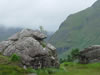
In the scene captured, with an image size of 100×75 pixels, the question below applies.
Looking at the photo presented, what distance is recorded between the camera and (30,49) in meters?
49.7

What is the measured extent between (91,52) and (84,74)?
135 feet

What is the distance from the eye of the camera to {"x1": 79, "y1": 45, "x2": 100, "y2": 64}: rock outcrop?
268 ft

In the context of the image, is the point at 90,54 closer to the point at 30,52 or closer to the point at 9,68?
the point at 30,52

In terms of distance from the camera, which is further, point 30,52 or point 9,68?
point 30,52

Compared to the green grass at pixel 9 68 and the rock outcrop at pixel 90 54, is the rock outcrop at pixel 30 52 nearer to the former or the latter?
the green grass at pixel 9 68

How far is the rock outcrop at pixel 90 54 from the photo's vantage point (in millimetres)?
81812

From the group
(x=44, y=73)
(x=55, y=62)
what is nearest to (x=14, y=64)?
(x=44, y=73)

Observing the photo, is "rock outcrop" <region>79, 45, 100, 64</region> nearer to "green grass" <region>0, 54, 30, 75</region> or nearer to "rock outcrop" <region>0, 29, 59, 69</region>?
"rock outcrop" <region>0, 29, 59, 69</region>

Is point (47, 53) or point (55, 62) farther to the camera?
point (55, 62)

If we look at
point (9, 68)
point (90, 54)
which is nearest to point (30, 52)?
point (9, 68)

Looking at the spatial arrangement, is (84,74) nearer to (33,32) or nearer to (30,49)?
(30,49)

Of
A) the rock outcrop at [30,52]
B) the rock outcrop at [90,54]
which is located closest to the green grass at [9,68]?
the rock outcrop at [30,52]

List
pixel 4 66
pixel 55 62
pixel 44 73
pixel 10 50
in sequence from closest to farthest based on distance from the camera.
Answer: pixel 4 66
pixel 44 73
pixel 10 50
pixel 55 62

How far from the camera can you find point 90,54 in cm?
8406
